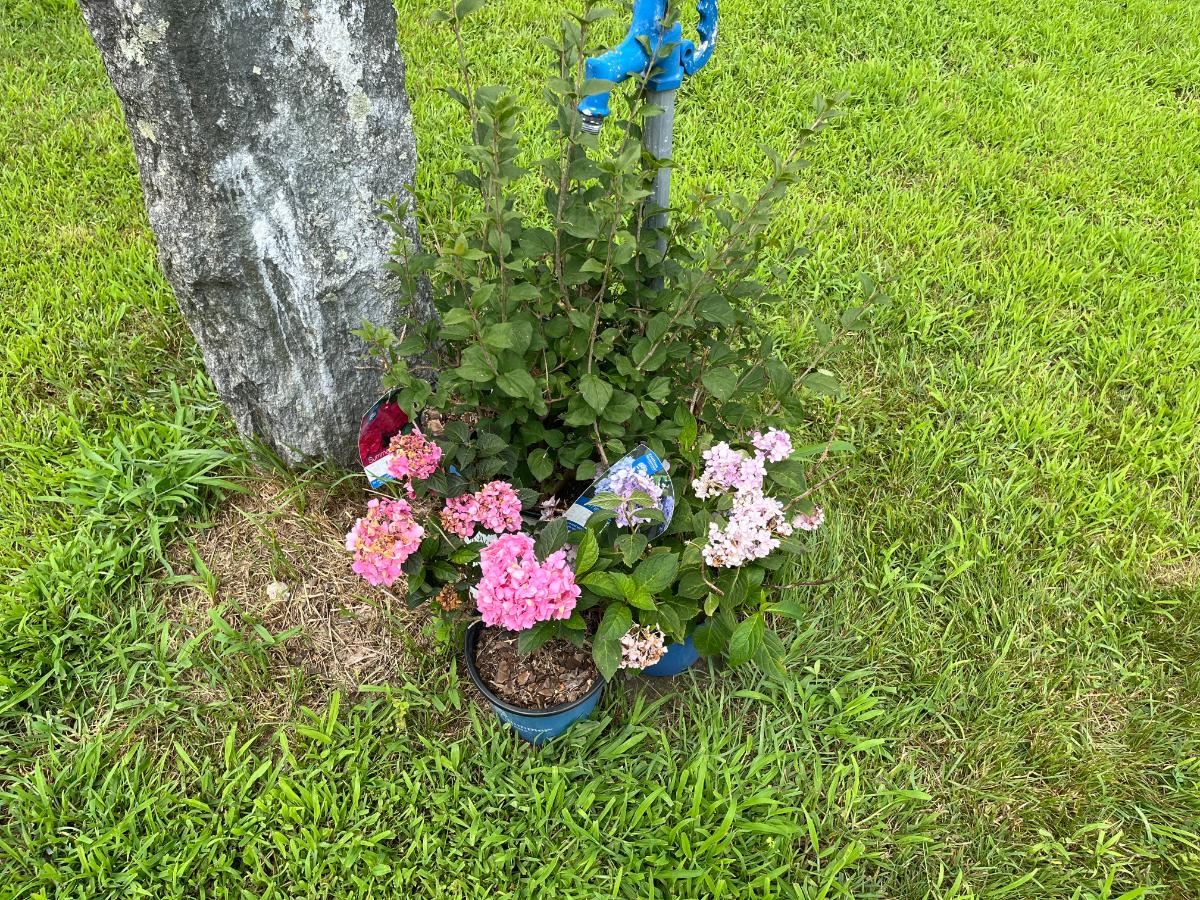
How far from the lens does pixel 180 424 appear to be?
238 cm

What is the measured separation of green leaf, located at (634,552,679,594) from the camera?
1616 mm

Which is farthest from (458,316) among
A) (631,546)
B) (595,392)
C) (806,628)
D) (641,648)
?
(806,628)

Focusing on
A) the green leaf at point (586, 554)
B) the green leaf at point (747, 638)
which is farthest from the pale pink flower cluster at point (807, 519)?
the green leaf at point (586, 554)

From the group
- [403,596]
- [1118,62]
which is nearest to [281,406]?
[403,596]

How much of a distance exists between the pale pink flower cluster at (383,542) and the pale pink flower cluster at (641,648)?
0.49m

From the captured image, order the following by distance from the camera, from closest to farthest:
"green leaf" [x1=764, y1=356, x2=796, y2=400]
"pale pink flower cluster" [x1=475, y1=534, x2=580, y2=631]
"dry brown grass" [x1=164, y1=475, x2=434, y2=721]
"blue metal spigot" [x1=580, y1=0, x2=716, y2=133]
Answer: "pale pink flower cluster" [x1=475, y1=534, x2=580, y2=631]
"blue metal spigot" [x1=580, y1=0, x2=716, y2=133]
"green leaf" [x1=764, y1=356, x2=796, y2=400]
"dry brown grass" [x1=164, y1=475, x2=434, y2=721]

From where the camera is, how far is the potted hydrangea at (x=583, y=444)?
1581 mm

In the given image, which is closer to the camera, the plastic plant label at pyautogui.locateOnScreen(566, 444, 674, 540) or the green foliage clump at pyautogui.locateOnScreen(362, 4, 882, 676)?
the green foliage clump at pyautogui.locateOnScreen(362, 4, 882, 676)

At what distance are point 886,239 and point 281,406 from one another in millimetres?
2333

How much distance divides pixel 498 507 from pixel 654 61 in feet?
3.17

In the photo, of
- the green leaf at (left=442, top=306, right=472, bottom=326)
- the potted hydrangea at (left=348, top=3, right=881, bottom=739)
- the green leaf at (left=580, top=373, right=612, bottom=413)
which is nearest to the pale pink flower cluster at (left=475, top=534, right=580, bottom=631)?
the potted hydrangea at (left=348, top=3, right=881, bottom=739)

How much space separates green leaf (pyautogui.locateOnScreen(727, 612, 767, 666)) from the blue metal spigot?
3.55 ft

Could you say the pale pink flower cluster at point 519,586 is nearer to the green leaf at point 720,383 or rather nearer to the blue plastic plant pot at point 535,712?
the blue plastic plant pot at point 535,712

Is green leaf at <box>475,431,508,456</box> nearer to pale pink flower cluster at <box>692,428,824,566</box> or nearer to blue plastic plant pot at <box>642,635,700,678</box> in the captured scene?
pale pink flower cluster at <box>692,428,824,566</box>
